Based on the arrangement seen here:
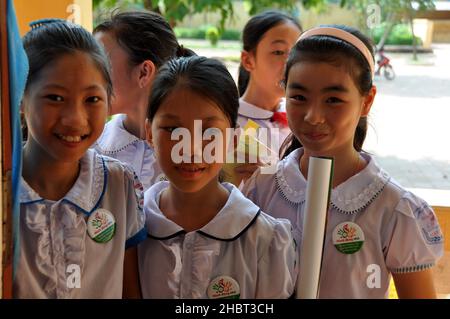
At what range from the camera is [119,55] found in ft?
6.23

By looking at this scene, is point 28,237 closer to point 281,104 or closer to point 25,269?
point 25,269

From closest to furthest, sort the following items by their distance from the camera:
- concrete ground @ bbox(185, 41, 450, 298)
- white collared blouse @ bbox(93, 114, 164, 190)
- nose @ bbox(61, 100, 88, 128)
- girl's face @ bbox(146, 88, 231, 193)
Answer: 1. nose @ bbox(61, 100, 88, 128)
2. girl's face @ bbox(146, 88, 231, 193)
3. white collared blouse @ bbox(93, 114, 164, 190)
4. concrete ground @ bbox(185, 41, 450, 298)

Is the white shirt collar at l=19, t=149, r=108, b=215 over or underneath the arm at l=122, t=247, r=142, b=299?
over

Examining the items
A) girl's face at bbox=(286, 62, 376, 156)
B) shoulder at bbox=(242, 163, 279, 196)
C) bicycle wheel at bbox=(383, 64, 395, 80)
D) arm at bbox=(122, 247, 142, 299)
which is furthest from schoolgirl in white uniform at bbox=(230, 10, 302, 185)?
bicycle wheel at bbox=(383, 64, 395, 80)

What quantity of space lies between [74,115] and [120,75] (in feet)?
2.31

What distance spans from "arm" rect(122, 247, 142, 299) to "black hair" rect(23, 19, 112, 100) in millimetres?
344

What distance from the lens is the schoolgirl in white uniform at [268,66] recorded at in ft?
7.92

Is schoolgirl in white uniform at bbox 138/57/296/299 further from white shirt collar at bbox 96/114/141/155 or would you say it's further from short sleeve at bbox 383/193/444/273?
white shirt collar at bbox 96/114/141/155

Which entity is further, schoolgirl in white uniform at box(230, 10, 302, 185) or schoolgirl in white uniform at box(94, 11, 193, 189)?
schoolgirl in white uniform at box(230, 10, 302, 185)

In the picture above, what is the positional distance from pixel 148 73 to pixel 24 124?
0.56 metres

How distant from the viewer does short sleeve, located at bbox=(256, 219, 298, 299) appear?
129cm

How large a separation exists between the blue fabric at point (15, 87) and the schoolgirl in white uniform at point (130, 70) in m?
0.80

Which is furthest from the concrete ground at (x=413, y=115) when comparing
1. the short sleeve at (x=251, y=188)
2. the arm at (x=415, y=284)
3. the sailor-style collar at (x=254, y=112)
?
the arm at (x=415, y=284)
